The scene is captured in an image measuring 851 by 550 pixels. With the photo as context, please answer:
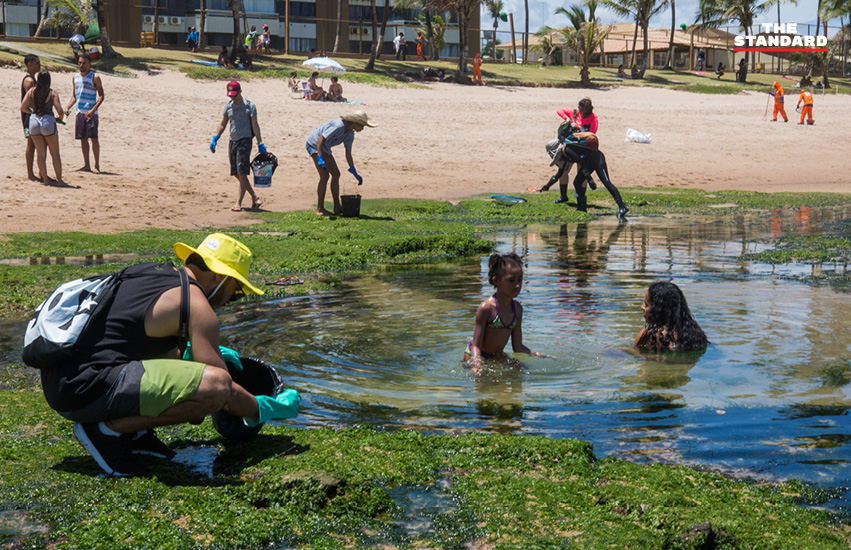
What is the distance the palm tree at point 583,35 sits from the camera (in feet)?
160

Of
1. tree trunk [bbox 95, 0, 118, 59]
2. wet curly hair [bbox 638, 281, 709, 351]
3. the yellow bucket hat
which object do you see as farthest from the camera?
tree trunk [bbox 95, 0, 118, 59]

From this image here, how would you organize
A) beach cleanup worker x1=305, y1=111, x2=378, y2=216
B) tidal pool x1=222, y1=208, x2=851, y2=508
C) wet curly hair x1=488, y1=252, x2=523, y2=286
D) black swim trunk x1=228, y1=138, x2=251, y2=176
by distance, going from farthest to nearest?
1. black swim trunk x1=228, y1=138, x2=251, y2=176
2. beach cleanup worker x1=305, y1=111, x2=378, y2=216
3. wet curly hair x1=488, y1=252, x2=523, y2=286
4. tidal pool x1=222, y1=208, x2=851, y2=508

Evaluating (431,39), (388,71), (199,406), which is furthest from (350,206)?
(431,39)

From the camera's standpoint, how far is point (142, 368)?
431cm

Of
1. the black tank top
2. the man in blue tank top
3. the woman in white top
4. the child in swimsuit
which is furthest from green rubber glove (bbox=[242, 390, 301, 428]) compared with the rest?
the man in blue tank top

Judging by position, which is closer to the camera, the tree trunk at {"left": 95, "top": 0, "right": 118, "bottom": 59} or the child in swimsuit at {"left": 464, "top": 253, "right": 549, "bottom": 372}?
the child in swimsuit at {"left": 464, "top": 253, "right": 549, "bottom": 372}

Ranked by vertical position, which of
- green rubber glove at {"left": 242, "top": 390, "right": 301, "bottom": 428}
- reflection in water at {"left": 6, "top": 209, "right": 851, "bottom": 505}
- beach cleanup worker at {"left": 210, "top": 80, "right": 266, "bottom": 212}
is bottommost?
reflection in water at {"left": 6, "top": 209, "right": 851, "bottom": 505}

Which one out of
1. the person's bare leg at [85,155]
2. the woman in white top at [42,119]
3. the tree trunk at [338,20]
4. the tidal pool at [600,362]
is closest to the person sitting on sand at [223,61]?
the tree trunk at [338,20]

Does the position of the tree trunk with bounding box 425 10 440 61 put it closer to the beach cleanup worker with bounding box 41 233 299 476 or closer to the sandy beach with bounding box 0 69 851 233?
the sandy beach with bounding box 0 69 851 233

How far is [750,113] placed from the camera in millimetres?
37469

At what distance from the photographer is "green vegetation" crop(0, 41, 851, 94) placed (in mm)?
33312

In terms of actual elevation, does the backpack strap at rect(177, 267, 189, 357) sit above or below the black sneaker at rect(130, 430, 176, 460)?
above

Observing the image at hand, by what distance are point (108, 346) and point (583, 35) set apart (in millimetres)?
48956

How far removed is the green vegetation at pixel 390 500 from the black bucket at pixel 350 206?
33.0ft
